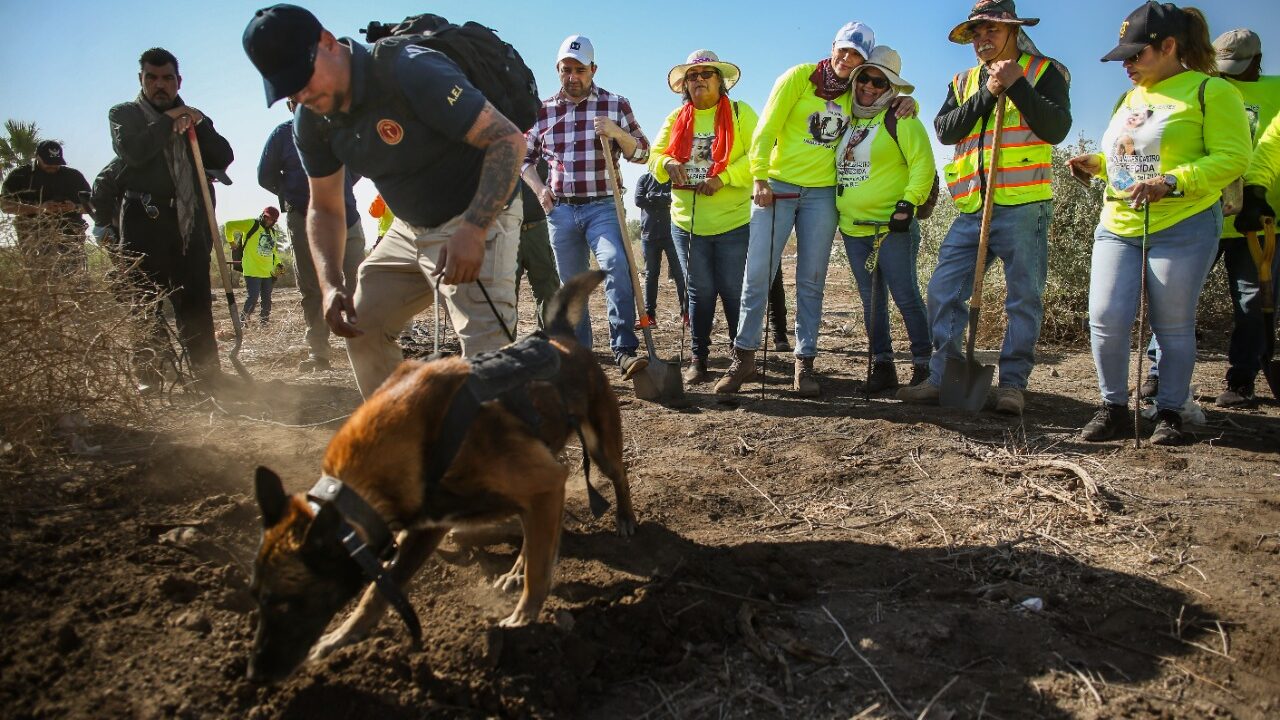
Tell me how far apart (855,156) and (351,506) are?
5155 mm

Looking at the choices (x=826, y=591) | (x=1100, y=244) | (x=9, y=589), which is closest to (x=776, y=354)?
(x=1100, y=244)

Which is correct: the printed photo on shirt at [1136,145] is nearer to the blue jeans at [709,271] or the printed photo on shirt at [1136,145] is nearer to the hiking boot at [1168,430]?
the hiking boot at [1168,430]

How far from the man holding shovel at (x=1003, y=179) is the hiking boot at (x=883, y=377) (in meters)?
0.57

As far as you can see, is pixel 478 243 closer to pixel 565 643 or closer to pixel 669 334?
pixel 565 643

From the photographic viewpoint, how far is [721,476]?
4461mm

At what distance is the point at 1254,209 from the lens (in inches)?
224

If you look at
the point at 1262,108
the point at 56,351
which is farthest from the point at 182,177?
the point at 1262,108

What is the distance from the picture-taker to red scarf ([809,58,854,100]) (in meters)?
5.95

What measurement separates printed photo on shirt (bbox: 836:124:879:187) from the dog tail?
3340 mm

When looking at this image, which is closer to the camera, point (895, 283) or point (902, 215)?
point (902, 215)

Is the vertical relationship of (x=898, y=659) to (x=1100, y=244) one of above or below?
below

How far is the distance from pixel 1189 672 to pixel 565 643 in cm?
211

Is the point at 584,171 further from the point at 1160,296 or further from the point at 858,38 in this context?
the point at 1160,296

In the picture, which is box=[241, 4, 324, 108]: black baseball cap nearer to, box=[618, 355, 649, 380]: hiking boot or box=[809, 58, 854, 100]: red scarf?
box=[618, 355, 649, 380]: hiking boot
